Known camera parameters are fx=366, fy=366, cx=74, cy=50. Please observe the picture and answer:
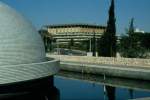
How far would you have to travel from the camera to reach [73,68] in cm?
3553

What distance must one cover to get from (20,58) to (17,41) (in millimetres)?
634

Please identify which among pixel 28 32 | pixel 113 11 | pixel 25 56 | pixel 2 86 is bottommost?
pixel 2 86

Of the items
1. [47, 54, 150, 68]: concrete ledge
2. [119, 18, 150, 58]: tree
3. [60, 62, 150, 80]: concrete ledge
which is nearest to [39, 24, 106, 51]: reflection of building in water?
[119, 18, 150, 58]: tree

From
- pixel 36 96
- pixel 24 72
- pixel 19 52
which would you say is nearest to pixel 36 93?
pixel 36 96

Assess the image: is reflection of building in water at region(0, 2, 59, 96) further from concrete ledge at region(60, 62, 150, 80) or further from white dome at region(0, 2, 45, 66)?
concrete ledge at region(60, 62, 150, 80)

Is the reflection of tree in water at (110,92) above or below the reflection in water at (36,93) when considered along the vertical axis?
below

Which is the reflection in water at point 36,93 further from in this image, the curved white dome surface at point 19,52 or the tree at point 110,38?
the tree at point 110,38

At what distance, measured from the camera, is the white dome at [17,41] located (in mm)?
12672

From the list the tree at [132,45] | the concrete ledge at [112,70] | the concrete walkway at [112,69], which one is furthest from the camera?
the tree at [132,45]

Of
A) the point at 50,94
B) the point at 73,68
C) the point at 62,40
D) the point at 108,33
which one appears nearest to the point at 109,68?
the point at 73,68

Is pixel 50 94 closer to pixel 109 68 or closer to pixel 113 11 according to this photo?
pixel 109 68

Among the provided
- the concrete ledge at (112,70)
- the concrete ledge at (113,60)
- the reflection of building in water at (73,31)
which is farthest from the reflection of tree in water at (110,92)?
the reflection of building in water at (73,31)

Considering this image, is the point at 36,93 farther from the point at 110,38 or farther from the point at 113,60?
the point at 110,38

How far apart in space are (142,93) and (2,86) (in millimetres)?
12346
